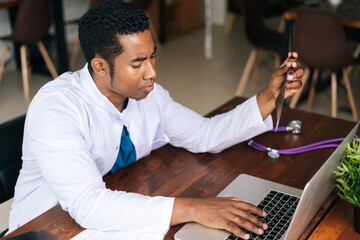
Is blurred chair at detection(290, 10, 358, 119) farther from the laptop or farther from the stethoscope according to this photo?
the laptop

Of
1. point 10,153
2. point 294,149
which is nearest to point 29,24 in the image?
point 10,153

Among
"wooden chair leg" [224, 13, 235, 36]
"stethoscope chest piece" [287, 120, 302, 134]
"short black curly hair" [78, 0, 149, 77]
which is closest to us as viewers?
"short black curly hair" [78, 0, 149, 77]

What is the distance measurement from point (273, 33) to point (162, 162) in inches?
107

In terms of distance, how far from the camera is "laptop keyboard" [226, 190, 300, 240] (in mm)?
1074

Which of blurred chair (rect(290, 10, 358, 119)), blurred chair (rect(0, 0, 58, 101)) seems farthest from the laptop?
blurred chair (rect(0, 0, 58, 101))

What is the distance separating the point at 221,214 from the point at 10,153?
0.71 m

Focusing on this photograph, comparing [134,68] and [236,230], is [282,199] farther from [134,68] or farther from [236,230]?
[134,68]

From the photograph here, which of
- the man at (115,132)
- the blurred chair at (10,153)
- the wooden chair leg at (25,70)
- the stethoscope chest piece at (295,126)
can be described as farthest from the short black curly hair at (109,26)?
the wooden chair leg at (25,70)

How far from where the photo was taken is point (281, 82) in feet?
4.69

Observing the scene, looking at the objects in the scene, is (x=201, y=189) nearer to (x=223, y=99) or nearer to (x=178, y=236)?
(x=178, y=236)

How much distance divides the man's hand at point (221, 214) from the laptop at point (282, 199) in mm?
16

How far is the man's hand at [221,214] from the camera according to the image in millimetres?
1085

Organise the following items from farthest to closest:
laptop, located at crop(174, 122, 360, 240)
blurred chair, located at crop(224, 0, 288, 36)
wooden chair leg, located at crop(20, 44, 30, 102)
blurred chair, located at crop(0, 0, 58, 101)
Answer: blurred chair, located at crop(224, 0, 288, 36)
wooden chair leg, located at crop(20, 44, 30, 102)
blurred chair, located at crop(0, 0, 58, 101)
laptop, located at crop(174, 122, 360, 240)

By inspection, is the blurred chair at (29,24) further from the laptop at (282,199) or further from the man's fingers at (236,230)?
the man's fingers at (236,230)
